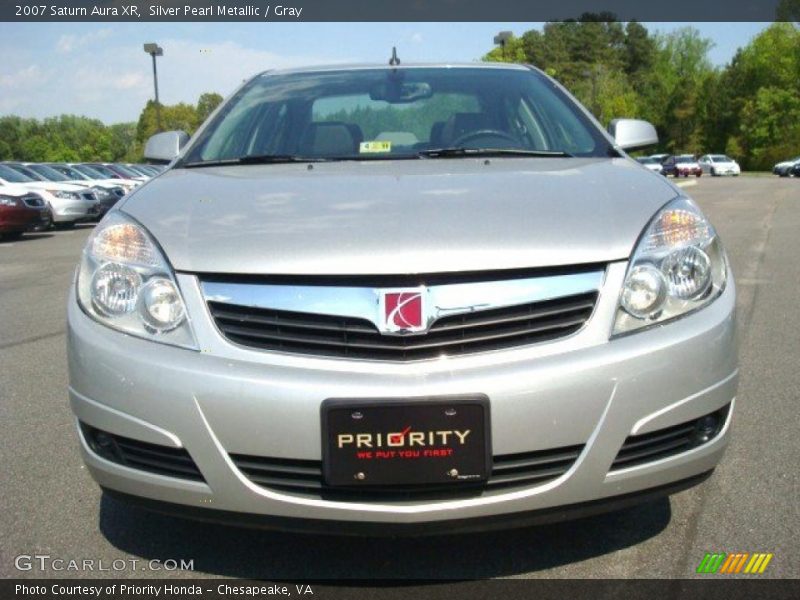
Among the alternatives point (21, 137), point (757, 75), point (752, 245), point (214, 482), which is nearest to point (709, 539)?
point (214, 482)

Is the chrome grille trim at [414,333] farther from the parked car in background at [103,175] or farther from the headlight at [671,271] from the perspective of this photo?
the parked car in background at [103,175]

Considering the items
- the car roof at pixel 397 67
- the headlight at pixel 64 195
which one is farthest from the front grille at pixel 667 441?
the headlight at pixel 64 195

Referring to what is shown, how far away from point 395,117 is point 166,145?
101cm

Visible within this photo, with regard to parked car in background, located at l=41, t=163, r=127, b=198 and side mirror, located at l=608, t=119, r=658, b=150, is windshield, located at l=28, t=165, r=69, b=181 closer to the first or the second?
parked car in background, located at l=41, t=163, r=127, b=198

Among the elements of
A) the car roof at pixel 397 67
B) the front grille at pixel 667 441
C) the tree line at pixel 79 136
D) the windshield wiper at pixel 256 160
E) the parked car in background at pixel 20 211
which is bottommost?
the tree line at pixel 79 136

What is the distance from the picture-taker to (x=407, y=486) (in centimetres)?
230

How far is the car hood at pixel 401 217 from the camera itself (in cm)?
238

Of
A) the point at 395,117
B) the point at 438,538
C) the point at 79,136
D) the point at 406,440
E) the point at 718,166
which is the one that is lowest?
the point at 79,136

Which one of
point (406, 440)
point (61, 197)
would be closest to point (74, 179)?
point (61, 197)

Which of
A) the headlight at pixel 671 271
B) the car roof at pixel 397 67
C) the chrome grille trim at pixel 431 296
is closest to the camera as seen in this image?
the chrome grille trim at pixel 431 296

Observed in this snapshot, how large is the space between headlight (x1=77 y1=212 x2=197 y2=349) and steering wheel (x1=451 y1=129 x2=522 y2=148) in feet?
4.62

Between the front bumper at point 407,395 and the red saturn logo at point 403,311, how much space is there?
10 centimetres

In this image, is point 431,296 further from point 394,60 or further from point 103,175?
point 103,175

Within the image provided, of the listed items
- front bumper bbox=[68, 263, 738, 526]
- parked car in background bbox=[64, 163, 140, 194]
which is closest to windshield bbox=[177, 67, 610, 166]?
front bumper bbox=[68, 263, 738, 526]
